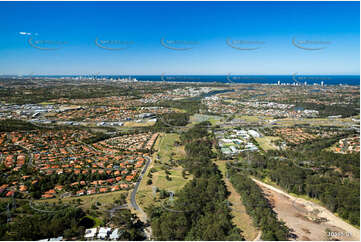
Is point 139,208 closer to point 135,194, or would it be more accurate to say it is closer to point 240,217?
point 135,194

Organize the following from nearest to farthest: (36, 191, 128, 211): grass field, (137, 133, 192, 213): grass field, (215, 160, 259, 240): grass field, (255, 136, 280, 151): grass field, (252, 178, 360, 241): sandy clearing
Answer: (215, 160, 259, 240): grass field < (252, 178, 360, 241): sandy clearing < (36, 191, 128, 211): grass field < (137, 133, 192, 213): grass field < (255, 136, 280, 151): grass field

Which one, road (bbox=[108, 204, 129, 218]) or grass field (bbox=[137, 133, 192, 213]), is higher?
grass field (bbox=[137, 133, 192, 213])

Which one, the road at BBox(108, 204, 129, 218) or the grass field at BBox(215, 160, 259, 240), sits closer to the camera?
the grass field at BBox(215, 160, 259, 240)

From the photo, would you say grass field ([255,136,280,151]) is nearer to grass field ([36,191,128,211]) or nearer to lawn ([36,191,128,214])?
grass field ([36,191,128,211])

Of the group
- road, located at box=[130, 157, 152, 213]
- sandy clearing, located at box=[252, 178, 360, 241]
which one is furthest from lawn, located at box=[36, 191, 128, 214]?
sandy clearing, located at box=[252, 178, 360, 241]

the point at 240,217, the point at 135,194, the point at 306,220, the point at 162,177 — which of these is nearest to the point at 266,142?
the point at 306,220

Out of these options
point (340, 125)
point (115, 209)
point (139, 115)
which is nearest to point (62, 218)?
point (115, 209)

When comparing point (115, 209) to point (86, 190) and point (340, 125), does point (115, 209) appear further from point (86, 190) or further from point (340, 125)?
point (340, 125)

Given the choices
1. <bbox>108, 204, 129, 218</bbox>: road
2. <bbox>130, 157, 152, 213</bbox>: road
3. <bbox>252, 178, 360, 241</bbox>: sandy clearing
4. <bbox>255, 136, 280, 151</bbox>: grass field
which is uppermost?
<bbox>255, 136, 280, 151</bbox>: grass field

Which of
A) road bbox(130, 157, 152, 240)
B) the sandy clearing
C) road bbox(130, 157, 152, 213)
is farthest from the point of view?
road bbox(130, 157, 152, 213)
